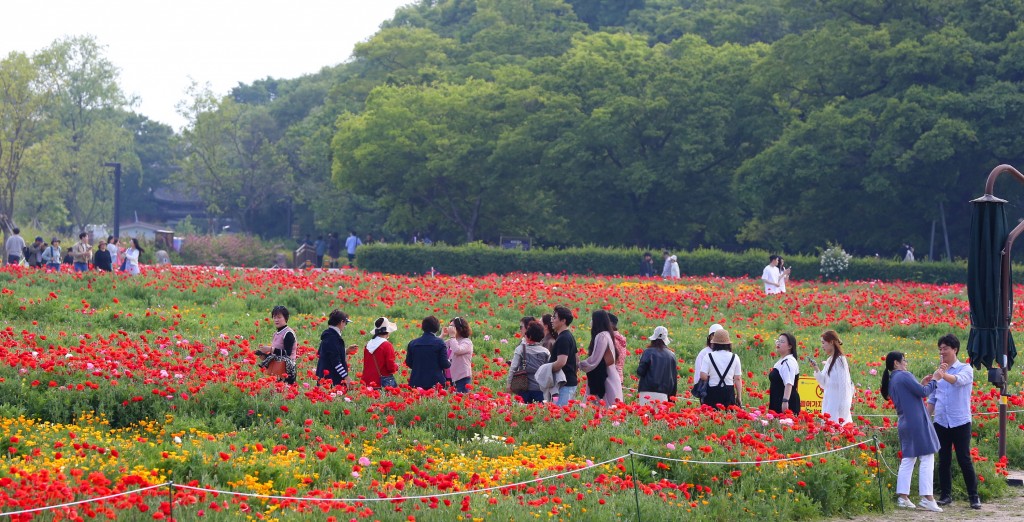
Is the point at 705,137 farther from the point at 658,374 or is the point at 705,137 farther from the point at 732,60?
the point at 658,374

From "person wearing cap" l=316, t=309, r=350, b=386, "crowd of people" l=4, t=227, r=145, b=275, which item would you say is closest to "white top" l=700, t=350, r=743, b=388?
"person wearing cap" l=316, t=309, r=350, b=386

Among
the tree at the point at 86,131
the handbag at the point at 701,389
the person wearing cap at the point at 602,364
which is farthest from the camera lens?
the tree at the point at 86,131

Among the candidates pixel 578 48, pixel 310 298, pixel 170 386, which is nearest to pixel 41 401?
pixel 170 386

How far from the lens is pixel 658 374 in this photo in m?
14.0

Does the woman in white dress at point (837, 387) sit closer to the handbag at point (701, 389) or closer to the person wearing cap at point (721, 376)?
the person wearing cap at point (721, 376)

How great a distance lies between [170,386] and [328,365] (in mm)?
1765

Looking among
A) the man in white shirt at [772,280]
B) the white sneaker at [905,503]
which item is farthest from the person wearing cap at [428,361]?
the man in white shirt at [772,280]

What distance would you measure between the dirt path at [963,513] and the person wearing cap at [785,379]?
173 centimetres

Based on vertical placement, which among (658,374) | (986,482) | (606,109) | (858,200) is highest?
(606,109)

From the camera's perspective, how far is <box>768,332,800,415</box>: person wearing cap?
13227mm

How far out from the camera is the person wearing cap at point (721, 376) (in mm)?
13719

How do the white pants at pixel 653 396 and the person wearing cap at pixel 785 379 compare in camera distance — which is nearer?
the person wearing cap at pixel 785 379

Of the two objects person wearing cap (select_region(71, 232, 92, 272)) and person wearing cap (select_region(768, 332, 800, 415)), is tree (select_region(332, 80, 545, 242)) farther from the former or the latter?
person wearing cap (select_region(768, 332, 800, 415))

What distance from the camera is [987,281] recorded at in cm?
1352
